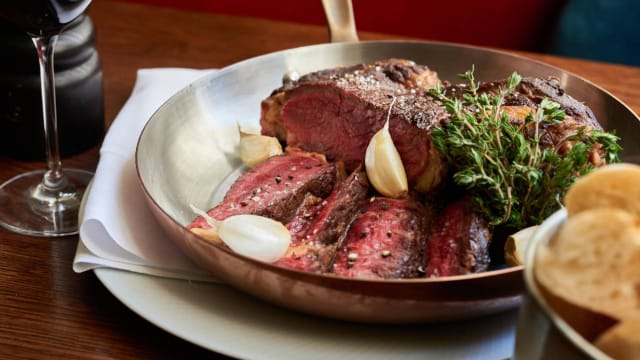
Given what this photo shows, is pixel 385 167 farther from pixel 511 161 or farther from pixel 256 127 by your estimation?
pixel 256 127

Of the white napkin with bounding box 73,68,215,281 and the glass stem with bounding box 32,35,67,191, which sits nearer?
the white napkin with bounding box 73,68,215,281

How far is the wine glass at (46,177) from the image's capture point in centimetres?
126

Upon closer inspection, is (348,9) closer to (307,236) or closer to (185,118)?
(185,118)

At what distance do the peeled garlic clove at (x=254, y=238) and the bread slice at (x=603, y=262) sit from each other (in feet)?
1.78

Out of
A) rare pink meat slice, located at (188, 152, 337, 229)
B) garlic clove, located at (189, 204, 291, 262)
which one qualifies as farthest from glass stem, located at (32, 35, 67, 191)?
garlic clove, located at (189, 204, 291, 262)

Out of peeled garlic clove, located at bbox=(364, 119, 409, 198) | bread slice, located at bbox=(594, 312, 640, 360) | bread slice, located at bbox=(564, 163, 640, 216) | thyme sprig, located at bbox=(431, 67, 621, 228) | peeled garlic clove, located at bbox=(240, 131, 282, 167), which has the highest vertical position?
bread slice, located at bbox=(564, 163, 640, 216)

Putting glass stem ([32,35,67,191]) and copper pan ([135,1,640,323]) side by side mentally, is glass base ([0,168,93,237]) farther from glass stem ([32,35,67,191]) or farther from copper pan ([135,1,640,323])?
copper pan ([135,1,640,323])

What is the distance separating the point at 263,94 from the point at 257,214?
1.65 ft

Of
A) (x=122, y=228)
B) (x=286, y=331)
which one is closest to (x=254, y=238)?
(x=286, y=331)

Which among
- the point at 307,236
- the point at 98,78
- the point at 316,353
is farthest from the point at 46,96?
the point at 316,353

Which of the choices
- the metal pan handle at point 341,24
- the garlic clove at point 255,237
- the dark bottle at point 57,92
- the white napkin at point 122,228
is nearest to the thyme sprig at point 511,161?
the garlic clove at point 255,237

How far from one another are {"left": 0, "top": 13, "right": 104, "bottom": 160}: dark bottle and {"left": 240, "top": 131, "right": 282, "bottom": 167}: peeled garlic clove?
0.33 metres

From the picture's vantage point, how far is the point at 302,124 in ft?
5.23

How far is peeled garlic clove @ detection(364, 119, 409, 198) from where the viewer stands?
4.50 ft
